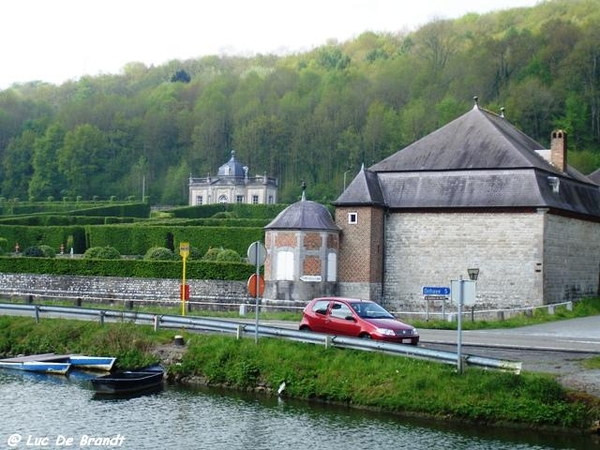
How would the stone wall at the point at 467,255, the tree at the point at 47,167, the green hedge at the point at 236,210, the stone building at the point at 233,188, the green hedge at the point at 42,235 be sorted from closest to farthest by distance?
the stone wall at the point at 467,255, the green hedge at the point at 42,235, the green hedge at the point at 236,210, the stone building at the point at 233,188, the tree at the point at 47,167

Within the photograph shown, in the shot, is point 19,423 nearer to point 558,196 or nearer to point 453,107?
point 558,196

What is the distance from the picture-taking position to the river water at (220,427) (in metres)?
16.4

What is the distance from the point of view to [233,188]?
297 ft

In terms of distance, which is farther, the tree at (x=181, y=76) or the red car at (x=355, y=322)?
the tree at (x=181, y=76)

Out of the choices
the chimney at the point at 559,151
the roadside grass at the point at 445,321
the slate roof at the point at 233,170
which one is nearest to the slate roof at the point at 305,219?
the roadside grass at the point at 445,321

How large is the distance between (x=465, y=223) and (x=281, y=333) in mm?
17948

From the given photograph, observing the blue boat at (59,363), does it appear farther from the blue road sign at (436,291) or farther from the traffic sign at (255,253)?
the blue road sign at (436,291)

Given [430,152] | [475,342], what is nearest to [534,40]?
[430,152]

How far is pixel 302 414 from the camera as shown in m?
18.6

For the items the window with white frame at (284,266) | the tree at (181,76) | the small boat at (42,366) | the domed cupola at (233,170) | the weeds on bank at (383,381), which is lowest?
the small boat at (42,366)

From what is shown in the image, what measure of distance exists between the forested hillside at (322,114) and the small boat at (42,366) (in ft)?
185

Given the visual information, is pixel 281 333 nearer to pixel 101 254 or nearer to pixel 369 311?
pixel 369 311

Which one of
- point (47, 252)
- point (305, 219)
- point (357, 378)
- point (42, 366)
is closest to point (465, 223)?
point (305, 219)

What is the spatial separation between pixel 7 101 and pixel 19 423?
5260 inches
